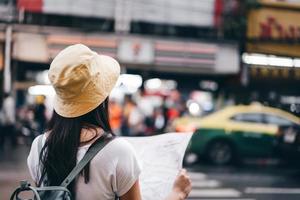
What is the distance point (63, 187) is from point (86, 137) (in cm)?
23

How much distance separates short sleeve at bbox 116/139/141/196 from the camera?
2.07m

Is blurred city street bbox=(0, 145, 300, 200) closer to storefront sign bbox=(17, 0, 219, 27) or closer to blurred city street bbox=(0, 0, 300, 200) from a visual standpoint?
blurred city street bbox=(0, 0, 300, 200)

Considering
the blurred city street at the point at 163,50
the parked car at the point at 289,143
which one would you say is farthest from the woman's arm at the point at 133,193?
the blurred city street at the point at 163,50

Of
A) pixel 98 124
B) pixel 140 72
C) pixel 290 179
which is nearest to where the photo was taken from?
pixel 98 124

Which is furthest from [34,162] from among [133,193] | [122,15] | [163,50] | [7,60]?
[163,50]

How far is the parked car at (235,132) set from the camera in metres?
13.8

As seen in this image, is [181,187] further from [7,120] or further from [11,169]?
[7,120]

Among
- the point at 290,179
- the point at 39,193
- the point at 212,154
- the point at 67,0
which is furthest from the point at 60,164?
the point at 67,0

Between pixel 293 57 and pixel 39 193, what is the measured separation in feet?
66.1

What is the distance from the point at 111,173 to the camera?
6.81ft

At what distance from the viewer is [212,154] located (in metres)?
13.9

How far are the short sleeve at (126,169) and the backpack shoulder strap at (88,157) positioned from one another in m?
0.07

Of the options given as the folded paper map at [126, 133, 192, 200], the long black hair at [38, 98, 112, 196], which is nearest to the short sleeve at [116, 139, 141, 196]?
the long black hair at [38, 98, 112, 196]

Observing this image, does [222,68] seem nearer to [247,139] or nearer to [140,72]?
[140,72]
